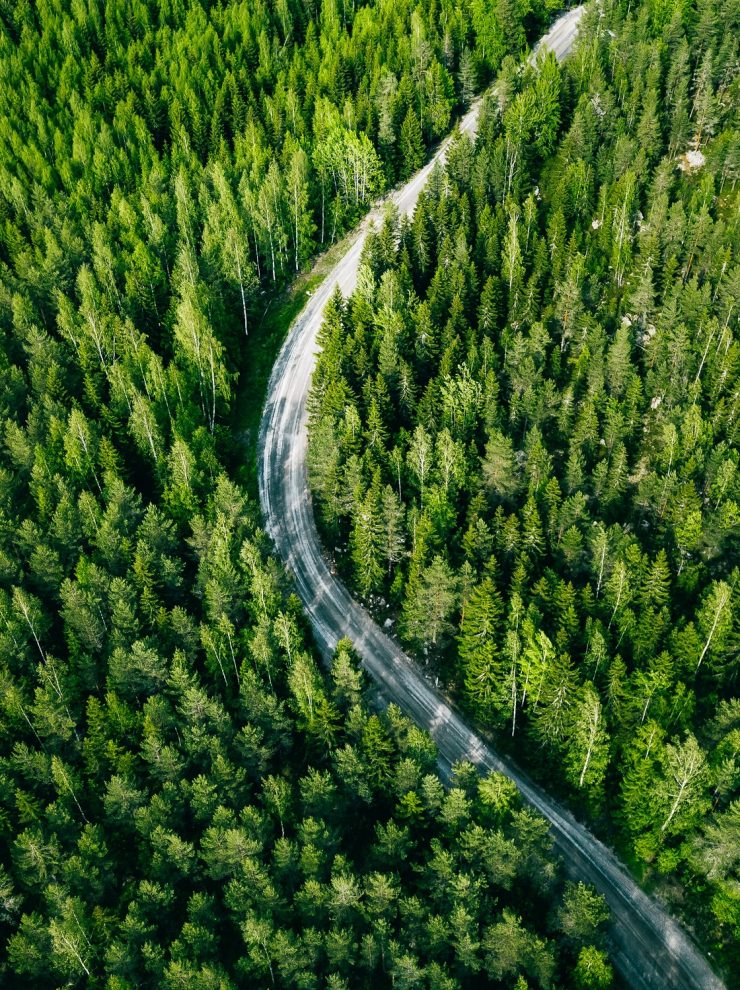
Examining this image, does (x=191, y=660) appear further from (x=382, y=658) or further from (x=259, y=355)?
(x=259, y=355)

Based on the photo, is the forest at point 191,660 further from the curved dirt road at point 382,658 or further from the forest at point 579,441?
the forest at point 579,441

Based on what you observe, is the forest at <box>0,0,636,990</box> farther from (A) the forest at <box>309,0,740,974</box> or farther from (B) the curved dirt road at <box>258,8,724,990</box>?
(A) the forest at <box>309,0,740,974</box>

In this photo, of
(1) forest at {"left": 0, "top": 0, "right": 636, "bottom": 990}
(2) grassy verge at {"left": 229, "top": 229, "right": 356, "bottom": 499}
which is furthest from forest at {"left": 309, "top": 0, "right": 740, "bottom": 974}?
(2) grassy verge at {"left": 229, "top": 229, "right": 356, "bottom": 499}

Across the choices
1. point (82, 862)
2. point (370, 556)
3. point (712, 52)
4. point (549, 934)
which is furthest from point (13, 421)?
point (712, 52)

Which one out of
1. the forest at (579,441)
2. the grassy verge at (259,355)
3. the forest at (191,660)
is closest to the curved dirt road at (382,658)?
the grassy verge at (259,355)

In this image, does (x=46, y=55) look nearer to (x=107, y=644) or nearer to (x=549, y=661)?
(x=107, y=644)

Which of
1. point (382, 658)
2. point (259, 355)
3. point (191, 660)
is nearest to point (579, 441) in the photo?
point (382, 658)
